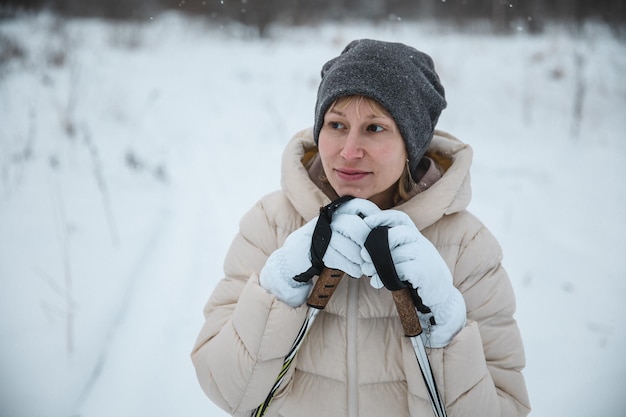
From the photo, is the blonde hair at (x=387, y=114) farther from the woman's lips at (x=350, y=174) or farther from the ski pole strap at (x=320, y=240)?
the ski pole strap at (x=320, y=240)

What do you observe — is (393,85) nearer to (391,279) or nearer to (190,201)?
(391,279)

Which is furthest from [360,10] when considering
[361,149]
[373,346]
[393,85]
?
[373,346]

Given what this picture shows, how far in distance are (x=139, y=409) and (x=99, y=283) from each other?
3.57 ft

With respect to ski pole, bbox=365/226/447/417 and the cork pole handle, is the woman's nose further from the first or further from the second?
the cork pole handle

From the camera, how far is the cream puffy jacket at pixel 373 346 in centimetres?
102

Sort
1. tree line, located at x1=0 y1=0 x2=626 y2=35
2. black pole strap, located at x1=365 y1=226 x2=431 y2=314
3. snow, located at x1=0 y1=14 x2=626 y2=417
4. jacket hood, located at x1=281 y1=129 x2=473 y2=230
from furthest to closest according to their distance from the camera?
tree line, located at x1=0 y1=0 x2=626 y2=35 < snow, located at x1=0 y1=14 x2=626 y2=417 < jacket hood, located at x1=281 y1=129 x2=473 y2=230 < black pole strap, located at x1=365 y1=226 x2=431 y2=314

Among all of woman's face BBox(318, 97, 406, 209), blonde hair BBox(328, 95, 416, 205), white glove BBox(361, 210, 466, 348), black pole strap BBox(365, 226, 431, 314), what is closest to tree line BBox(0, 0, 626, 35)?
blonde hair BBox(328, 95, 416, 205)

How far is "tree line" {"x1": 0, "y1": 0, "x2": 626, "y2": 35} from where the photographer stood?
9859 mm

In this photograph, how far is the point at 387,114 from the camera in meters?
1.10

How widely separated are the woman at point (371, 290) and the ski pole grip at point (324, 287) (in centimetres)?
4

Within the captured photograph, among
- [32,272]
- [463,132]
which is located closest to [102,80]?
[32,272]

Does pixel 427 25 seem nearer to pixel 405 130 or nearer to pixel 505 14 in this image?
pixel 505 14

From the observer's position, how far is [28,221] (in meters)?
3.23

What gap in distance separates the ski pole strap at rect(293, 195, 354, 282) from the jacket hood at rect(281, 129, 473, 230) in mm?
166
